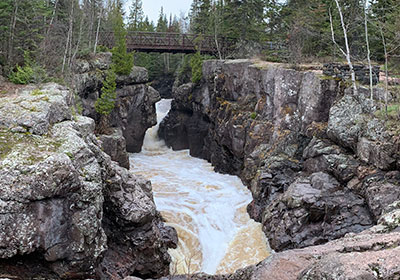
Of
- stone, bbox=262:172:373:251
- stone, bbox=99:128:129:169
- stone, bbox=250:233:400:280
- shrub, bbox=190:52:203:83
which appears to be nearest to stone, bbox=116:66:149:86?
shrub, bbox=190:52:203:83

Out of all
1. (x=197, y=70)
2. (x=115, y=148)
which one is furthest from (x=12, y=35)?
(x=197, y=70)

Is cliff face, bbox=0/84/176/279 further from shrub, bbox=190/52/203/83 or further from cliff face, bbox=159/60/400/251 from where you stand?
shrub, bbox=190/52/203/83

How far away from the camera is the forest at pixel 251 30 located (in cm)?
1877

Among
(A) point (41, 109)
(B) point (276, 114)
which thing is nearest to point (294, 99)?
(B) point (276, 114)

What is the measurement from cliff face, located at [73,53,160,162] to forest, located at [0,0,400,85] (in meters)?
1.36

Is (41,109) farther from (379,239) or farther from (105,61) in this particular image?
(105,61)

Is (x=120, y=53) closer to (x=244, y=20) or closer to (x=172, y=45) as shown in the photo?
(x=172, y=45)

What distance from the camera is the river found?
1394 centimetres

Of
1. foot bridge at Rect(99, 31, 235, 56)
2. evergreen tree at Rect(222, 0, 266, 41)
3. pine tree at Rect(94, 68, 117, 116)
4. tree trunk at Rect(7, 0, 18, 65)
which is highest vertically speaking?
evergreen tree at Rect(222, 0, 266, 41)

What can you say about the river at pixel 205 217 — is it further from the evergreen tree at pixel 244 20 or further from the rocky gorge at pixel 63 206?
the evergreen tree at pixel 244 20

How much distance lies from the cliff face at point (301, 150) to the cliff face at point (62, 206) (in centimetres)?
629

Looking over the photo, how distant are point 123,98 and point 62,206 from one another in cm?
2278

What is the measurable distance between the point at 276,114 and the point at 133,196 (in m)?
12.4

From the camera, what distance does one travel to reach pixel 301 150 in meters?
18.5
